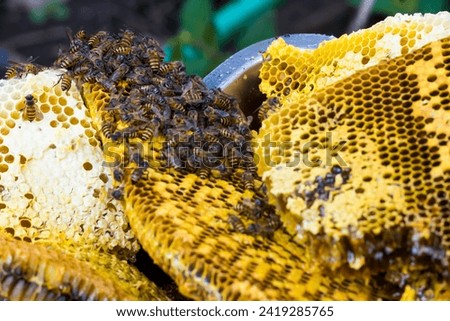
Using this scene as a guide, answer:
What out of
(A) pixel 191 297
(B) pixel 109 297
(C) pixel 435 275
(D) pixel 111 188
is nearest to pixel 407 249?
(C) pixel 435 275

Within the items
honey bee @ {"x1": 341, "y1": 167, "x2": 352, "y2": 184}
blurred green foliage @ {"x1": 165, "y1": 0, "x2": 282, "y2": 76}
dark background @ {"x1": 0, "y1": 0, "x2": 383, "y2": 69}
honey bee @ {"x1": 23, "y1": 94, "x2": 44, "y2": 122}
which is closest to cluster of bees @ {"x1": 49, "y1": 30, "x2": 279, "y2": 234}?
honey bee @ {"x1": 23, "y1": 94, "x2": 44, "y2": 122}

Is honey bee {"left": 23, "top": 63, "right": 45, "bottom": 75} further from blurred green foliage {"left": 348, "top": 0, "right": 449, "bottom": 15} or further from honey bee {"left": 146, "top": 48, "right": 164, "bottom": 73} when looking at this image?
blurred green foliage {"left": 348, "top": 0, "right": 449, "bottom": 15}

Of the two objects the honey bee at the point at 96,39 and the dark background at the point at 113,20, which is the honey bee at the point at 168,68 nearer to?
the honey bee at the point at 96,39

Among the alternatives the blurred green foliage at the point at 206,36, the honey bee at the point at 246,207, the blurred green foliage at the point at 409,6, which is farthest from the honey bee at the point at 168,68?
the blurred green foliage at the point at 409,6

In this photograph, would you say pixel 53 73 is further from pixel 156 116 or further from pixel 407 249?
pixel 407 249

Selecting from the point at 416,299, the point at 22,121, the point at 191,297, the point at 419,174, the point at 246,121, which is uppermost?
the point at 22,121

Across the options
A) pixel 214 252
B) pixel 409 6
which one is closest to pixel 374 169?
pixel 214 252
